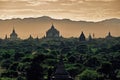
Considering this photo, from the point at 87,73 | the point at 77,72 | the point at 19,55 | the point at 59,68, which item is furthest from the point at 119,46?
the point at 59,68

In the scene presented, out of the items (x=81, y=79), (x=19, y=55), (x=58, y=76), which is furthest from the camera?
(x=19, y=55)

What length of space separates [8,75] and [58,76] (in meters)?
37.9

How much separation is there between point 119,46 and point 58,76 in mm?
127641

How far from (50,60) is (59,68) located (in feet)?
187

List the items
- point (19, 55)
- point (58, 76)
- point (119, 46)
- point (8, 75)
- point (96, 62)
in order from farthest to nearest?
point (119, 46)
point (19, 55)
point (96, 62)
point (8, 75)
point (58, 76)

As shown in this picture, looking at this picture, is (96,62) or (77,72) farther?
(96,62)

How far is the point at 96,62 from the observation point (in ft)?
413

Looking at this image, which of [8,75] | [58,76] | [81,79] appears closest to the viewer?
[58,76]

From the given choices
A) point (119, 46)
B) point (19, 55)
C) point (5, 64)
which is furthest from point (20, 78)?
point (119, 46)

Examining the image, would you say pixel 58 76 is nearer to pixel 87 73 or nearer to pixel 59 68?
pixel 59 68

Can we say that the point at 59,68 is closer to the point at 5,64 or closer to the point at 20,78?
the point at 20,78

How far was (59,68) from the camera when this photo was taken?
70.7 m

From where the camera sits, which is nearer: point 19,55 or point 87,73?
point 87,73

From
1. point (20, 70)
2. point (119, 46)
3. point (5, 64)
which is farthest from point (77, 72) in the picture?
point (119, 46)
